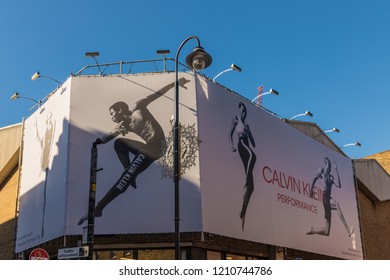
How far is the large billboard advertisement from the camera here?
2539cm

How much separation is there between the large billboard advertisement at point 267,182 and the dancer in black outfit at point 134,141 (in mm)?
2213

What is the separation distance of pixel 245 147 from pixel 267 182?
263 centimetres

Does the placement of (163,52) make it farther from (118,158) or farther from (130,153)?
(118,158)

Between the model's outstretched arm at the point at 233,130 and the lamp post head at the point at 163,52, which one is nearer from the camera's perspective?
the lamp post head at the point at 163,52

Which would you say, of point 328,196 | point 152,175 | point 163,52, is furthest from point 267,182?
point 163,52

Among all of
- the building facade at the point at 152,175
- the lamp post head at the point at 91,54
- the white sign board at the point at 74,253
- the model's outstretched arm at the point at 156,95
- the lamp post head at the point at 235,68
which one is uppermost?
the lamp post head at the point at 91,54

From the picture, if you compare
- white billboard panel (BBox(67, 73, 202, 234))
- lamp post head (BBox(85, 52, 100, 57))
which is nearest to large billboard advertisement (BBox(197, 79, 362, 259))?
white billboard panel (BBox(67, 73, 202, 234))

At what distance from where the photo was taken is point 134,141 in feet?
82.2

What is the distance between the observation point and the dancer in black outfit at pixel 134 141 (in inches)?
965

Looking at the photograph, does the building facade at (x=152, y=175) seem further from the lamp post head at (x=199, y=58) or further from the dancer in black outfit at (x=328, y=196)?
the lamp post head at (x=199, y=58)

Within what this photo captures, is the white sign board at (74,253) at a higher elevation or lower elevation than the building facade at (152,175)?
lower

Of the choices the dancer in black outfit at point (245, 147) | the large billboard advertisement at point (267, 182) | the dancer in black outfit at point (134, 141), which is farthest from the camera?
the dancer in black outfit at point (245, 147)

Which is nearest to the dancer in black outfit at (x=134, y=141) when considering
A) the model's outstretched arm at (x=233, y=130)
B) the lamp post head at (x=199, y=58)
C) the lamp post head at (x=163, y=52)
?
the lamp post head at (x=163, y=52)
